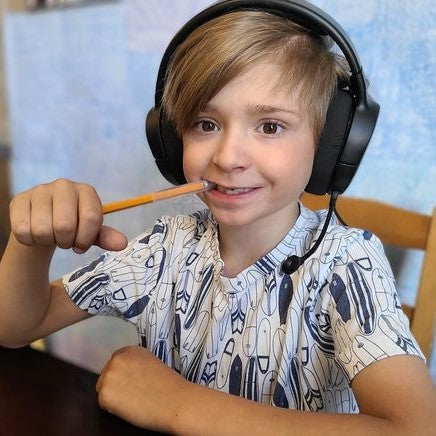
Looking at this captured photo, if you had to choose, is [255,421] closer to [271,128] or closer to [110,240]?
[110,240]

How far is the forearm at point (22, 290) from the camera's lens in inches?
26.8

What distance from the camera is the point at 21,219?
1.78ft

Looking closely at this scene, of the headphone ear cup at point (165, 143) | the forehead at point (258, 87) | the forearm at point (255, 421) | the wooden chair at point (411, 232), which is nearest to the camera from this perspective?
the forearm at point (255, 421)

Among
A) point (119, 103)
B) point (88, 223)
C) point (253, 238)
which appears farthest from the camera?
point (119, 103)

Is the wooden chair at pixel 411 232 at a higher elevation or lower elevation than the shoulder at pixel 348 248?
lower

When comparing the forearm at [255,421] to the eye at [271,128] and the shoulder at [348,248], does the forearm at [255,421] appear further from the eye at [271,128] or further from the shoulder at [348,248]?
the eye at [271,128]

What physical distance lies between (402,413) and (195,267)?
1.21 feet

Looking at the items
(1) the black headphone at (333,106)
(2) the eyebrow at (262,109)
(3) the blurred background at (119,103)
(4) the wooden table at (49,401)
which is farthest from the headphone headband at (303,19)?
(4) the wooden table at (49,401)

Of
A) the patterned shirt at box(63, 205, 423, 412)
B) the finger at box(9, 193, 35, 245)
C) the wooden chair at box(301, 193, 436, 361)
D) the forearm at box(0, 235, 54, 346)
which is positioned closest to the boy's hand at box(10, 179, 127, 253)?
the finger at box(9, 193, 35, 245)

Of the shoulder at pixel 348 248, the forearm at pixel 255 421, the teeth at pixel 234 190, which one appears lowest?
the forearm at pixel 255 421

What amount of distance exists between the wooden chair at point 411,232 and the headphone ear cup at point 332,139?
312 mm

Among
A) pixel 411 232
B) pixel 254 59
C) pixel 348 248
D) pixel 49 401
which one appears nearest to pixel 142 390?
pixel 49 401

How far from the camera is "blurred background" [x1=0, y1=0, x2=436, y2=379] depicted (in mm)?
938

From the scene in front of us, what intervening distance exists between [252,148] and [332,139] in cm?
12
